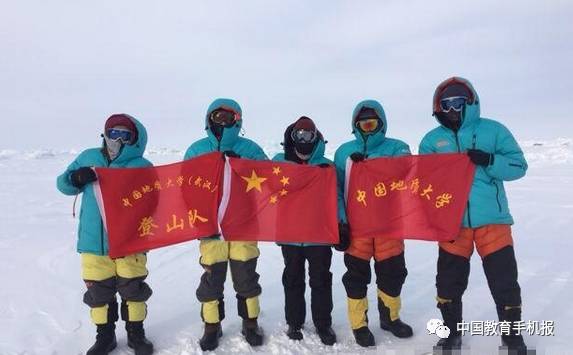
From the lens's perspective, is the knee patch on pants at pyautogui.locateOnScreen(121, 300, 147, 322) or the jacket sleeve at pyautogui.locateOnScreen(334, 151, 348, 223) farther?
the jacket sleeve at pyautogui.locateOnScreen(334, 151, 348, 223)

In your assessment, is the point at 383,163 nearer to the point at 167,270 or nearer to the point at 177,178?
the point at 177,178

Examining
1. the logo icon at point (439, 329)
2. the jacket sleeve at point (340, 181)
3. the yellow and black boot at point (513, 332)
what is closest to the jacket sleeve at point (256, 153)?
the jacket sleeve at point (340, 181)

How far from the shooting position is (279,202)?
4.77 m

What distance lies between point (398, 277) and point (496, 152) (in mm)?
1719

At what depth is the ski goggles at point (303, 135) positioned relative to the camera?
4621 mm

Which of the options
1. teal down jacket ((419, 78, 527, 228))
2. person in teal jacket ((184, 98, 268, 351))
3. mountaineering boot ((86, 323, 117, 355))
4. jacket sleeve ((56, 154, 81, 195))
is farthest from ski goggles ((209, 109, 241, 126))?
mountaineering boot ((86, 323, 117, 355))

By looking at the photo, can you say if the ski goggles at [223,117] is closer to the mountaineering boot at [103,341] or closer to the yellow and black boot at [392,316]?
the mountaineering boot at [103,341]

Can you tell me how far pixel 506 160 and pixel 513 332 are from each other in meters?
1.73

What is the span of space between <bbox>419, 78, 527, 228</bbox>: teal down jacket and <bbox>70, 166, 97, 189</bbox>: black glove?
375 centimetres

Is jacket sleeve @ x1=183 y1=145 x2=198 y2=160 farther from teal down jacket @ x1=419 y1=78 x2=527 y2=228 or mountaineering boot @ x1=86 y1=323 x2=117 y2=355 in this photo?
teal down jacket @ x1=419 y1=78 x2=527 y2=228

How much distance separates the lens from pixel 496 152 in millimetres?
4145

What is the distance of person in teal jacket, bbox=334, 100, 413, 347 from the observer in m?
4.60

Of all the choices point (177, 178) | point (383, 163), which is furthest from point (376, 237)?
point (177, 178)

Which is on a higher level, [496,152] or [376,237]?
Answer: [496,152]
